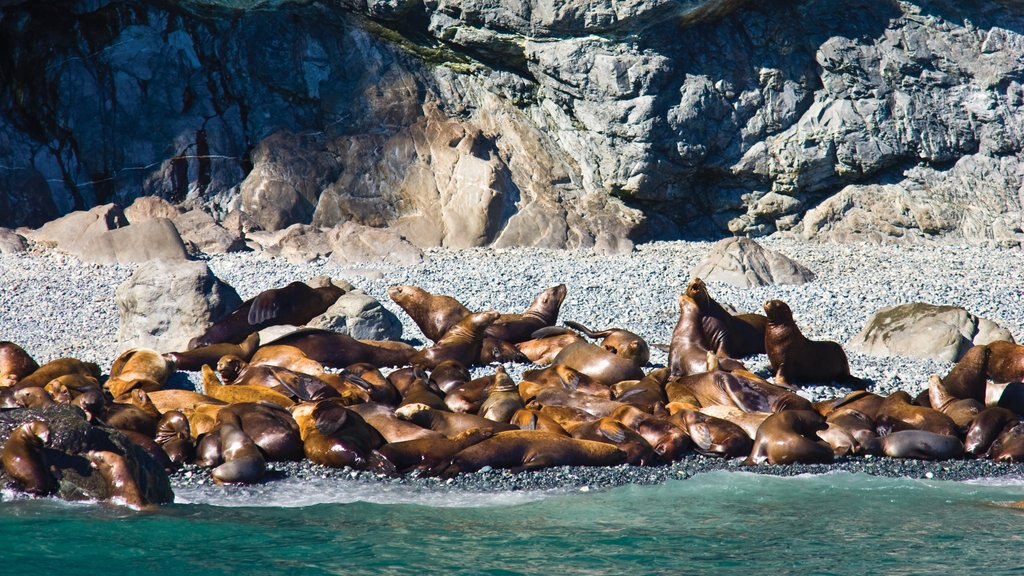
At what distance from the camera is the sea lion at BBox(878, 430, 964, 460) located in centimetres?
785

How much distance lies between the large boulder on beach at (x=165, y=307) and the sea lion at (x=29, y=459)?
4564 millimetres

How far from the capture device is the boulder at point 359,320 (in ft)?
36.7

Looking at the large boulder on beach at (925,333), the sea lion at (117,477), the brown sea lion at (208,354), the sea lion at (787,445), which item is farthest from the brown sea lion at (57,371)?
the large boulder on beach at (925,333)

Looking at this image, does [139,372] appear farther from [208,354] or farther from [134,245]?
[134,245]

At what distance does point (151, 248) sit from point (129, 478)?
986 cm

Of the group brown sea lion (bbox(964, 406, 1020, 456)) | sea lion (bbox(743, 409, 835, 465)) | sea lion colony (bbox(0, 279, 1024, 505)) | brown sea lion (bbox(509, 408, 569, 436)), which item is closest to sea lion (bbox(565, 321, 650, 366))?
sea lion colony (bbox(0, 279, 1024, 505))

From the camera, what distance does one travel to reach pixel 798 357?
32.9 ft

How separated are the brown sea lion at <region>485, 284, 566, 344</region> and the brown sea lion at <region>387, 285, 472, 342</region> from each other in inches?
14.2

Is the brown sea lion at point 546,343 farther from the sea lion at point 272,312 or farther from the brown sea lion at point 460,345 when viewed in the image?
the sea lion at point 272,312

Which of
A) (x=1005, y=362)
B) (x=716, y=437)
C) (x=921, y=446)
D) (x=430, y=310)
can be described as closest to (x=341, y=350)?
(x=430, y=310)

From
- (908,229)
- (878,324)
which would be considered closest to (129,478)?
(878,324)

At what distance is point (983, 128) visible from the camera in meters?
18.6

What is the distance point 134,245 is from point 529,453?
32.4 ft

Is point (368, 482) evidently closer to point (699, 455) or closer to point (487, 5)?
point (699, 455)
